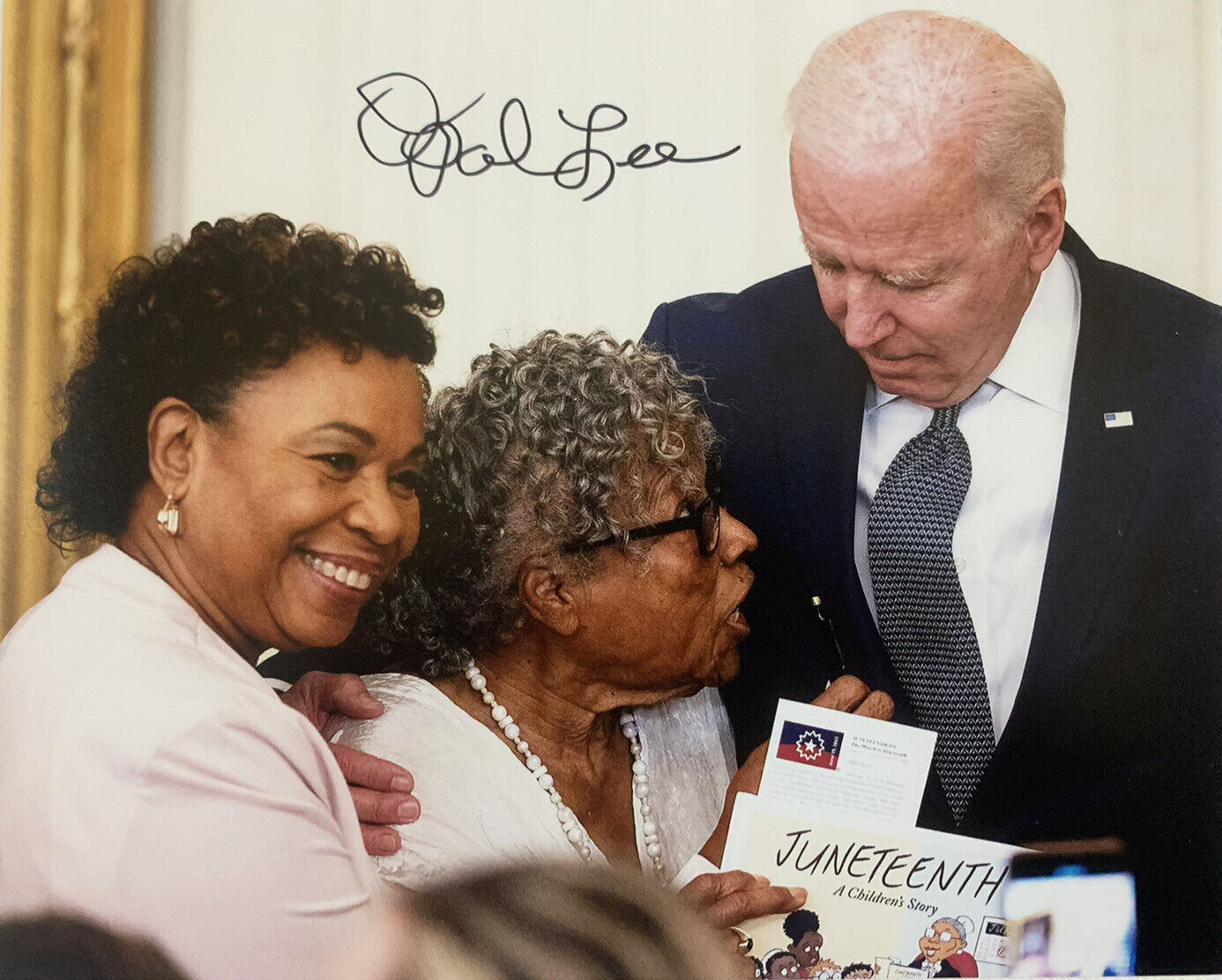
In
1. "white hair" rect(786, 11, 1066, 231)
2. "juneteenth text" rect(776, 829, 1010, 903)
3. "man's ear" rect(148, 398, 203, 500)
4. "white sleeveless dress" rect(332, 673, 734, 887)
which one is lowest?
"juneteenth text" rect(776, 829, 1010, 903)

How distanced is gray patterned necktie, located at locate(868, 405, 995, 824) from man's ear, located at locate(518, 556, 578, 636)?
0.49 meters

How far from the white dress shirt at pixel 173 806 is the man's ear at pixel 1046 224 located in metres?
1.35

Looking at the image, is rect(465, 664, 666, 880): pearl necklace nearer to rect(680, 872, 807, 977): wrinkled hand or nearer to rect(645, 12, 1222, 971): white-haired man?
rect(680, 872, 807, 977): wrinkled hand

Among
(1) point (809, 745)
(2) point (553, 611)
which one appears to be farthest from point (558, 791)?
(1) point (809, 745)

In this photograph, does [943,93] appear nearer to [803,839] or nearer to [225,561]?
[803,839]

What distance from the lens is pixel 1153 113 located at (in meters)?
1.98

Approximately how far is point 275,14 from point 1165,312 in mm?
1525

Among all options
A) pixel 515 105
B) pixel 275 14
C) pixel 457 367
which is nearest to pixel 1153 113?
pixel 515 105

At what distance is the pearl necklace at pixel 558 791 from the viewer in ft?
5.89

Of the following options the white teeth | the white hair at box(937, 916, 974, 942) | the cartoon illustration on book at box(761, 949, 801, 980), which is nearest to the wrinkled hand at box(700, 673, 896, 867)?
the cartoon illustration on book at box(761, 949, 801, 980)

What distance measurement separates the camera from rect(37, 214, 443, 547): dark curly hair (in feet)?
5.81

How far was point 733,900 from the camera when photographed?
71.6 inches

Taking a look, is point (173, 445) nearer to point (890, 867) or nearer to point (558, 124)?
point (558, 124)
